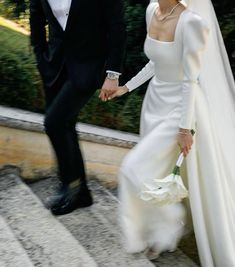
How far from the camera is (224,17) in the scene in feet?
18.4

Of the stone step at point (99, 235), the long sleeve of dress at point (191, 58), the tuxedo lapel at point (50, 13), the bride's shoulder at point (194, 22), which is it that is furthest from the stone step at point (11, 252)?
the bride's shoulder at point (194, 22)

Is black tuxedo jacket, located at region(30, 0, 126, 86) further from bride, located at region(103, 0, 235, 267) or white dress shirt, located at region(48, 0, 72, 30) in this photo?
bride, located at region(103, 0, 235, 267)

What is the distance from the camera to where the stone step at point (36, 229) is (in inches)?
130

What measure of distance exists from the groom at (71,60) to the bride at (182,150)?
0.25m

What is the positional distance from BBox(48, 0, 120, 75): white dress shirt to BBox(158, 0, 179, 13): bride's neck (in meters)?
0.44

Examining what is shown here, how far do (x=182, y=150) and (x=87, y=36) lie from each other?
850mm

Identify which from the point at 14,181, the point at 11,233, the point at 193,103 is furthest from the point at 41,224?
the point at 193,103

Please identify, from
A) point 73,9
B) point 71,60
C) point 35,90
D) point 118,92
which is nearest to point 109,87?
point 118,92

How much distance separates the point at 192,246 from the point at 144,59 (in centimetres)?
229

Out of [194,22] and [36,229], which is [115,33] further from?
[36,229]

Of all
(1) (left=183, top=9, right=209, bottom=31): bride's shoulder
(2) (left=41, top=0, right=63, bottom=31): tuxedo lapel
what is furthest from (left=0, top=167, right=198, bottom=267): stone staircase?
(1) (left=183, top=9, right=209, bottom=31): bride's shoulder

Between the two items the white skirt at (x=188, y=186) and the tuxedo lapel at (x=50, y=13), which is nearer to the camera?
the white skirt at (x=188, y=186)

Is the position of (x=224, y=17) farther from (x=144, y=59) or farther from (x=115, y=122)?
(x=115, y=122)

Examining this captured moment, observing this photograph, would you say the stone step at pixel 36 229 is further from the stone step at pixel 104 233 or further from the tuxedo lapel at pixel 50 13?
the tuxedo lapel at pixel 50 13
